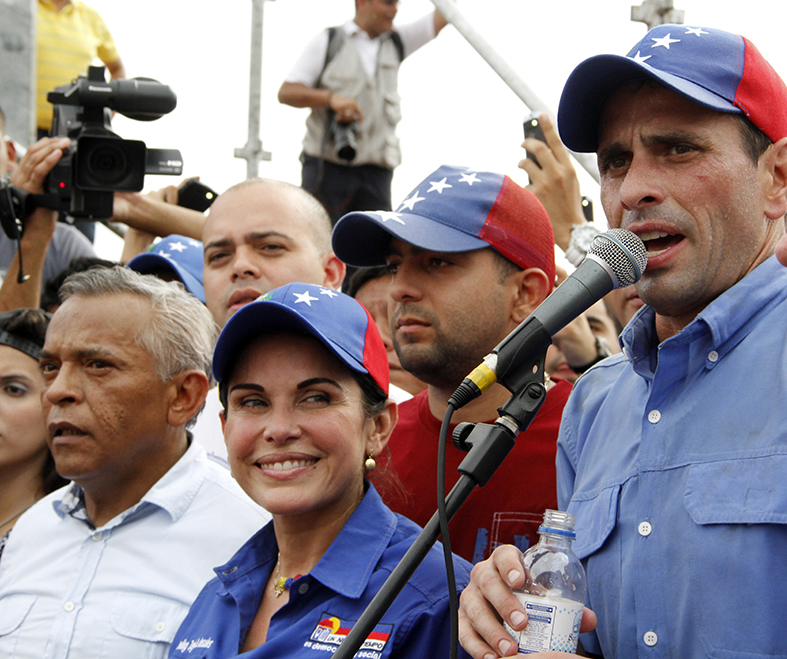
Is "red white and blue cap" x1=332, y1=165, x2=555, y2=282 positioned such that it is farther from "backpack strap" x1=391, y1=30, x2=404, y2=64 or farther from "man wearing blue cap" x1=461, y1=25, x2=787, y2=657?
"backpack strap" x1=391, y1=30, x2=404, y2=64

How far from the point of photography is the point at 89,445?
2836 mm

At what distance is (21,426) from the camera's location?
3504 mm

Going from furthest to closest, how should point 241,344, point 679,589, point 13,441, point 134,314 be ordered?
point 13,441
point 134,314
point 241,344
point 679,589

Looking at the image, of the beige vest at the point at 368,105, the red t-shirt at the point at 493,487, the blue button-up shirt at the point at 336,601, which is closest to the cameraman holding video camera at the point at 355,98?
the beige vest at the point at 368,105

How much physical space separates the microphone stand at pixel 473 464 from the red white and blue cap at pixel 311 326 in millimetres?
→ 869

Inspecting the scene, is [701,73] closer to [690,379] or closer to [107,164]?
[690,379]

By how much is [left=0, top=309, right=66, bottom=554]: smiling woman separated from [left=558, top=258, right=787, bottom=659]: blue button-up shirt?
235 cm

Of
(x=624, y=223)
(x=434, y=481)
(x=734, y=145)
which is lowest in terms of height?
(x=434, y=481)

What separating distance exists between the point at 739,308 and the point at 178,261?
9.72 ft

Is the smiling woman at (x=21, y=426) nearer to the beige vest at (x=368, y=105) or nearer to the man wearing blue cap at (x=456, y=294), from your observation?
the man wearing blue cap at (x=456, y=294)

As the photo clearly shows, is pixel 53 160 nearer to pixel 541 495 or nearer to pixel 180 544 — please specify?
pixel 180 544

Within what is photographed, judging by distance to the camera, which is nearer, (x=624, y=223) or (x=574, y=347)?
(x=624, y=223)

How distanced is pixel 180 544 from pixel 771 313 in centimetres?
185

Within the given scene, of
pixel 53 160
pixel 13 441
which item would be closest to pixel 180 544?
pixel 13 441
